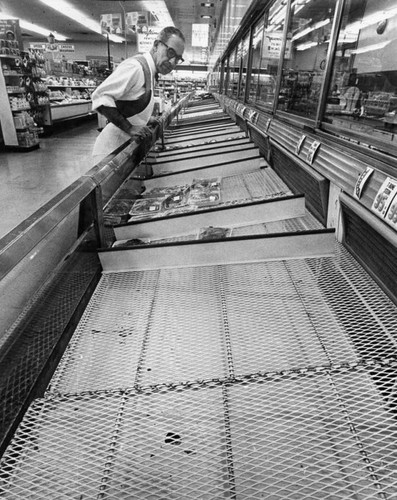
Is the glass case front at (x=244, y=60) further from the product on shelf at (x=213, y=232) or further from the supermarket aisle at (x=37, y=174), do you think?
the product on shelf at (x=213, y=232)

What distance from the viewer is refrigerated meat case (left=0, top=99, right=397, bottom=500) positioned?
617 mm

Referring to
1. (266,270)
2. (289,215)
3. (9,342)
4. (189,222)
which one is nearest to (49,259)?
(9,342)

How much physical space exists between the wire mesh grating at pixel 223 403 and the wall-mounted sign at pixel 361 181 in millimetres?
286

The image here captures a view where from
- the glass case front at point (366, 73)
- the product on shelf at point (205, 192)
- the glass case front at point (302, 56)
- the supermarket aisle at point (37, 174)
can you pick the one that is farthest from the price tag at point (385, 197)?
the supermarket aisle at point (37, 174)

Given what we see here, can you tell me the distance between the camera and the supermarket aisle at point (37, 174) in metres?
3.98

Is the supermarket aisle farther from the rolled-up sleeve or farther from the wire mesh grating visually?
the wire mesh grating

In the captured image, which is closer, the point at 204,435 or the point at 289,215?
the point at 204,435

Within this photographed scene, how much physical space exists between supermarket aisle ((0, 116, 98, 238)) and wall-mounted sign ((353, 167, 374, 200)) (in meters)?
2.72

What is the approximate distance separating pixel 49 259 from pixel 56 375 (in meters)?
0.47

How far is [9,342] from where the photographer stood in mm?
1012

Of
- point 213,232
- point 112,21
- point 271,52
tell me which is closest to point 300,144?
point 213,232

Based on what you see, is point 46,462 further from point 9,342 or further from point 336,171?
point 336,171

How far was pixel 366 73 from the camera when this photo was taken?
2688mm

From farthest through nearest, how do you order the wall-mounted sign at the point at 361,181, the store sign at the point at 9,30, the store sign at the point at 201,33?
the store sign at the point at 201,33 → the store sign at the point at 9,30 → the wall-mounted sign at the point at 361,181
